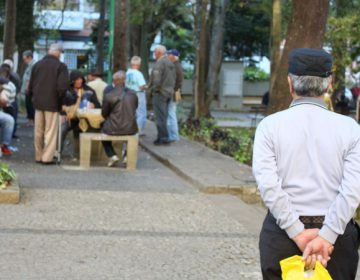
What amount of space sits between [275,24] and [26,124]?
708cm

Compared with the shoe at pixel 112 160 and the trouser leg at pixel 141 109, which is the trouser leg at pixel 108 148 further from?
the trouser leg at pixel 141 109

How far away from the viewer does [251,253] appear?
23.8 ft

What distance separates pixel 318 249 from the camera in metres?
3.66

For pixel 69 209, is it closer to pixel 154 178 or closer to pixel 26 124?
pixel 154 178

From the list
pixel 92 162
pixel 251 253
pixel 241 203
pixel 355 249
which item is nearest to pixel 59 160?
pixel 92 162

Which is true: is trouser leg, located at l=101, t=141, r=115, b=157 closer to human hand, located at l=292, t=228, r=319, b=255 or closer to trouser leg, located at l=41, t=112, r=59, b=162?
trouser leg, located at l=41, t=112, r=59, b=162

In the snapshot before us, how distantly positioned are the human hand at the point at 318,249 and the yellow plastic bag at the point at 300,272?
0.10 ft

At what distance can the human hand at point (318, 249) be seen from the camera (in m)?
3.66

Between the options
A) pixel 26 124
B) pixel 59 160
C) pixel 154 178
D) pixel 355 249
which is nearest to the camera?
pixel 355 249

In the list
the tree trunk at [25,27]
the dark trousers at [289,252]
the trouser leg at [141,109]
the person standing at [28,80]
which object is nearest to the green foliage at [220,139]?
the trouser leg at [141,109]

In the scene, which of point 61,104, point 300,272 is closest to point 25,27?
point 61,104

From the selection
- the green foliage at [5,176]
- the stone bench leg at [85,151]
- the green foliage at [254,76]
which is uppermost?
the green foliage at [5,176]

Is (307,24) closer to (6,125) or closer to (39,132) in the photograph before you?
(39,132)

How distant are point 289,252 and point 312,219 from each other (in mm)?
191
